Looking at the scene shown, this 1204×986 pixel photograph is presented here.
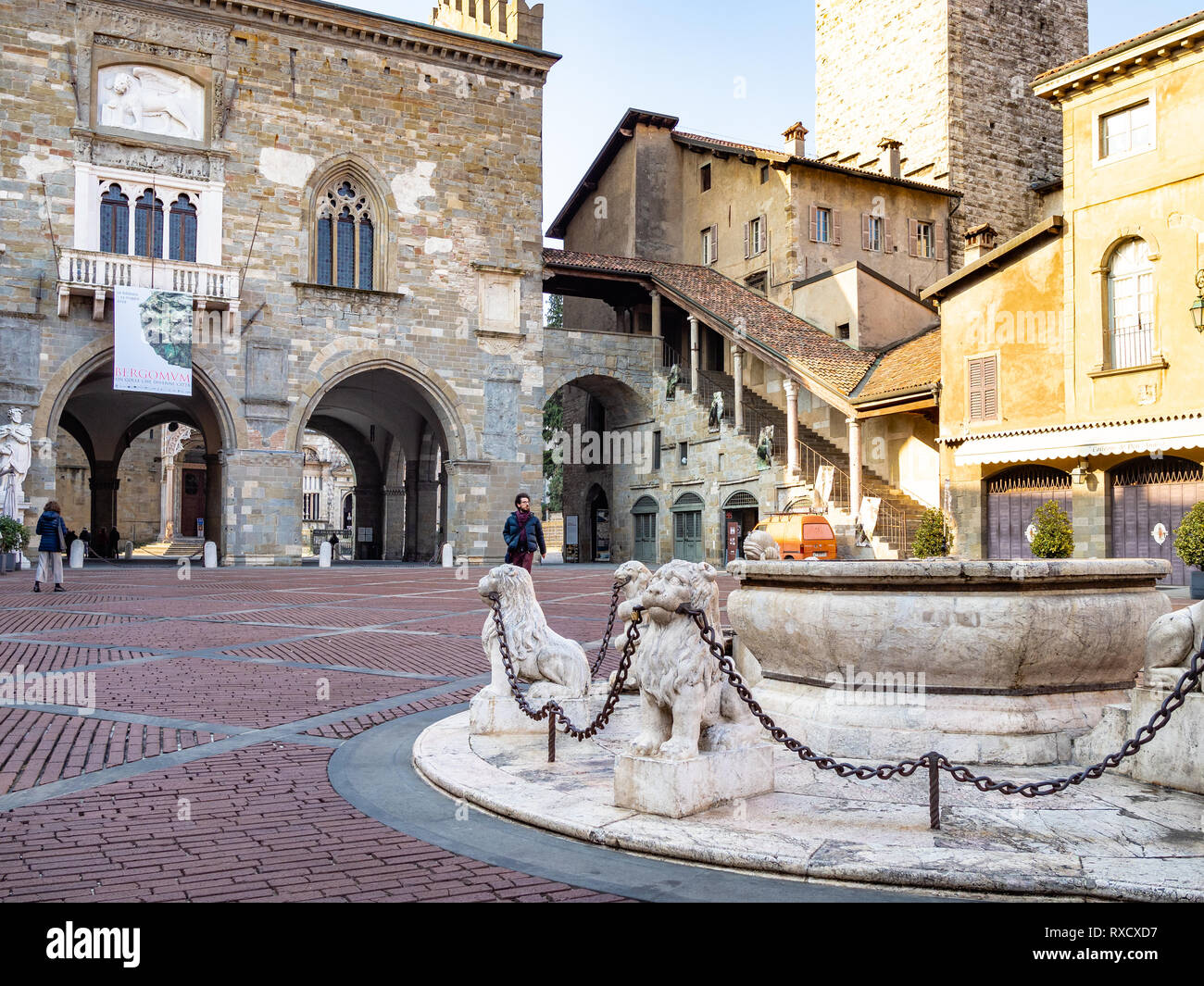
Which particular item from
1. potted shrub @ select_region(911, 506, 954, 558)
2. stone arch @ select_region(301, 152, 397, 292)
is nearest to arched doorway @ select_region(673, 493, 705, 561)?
potted shrub @ select_region(911, 506, 954, 558)

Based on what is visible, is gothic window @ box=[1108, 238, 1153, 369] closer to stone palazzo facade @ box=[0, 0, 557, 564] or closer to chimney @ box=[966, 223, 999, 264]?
chimney @ box=[966, 223, 999, 264]

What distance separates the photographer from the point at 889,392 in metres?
23.5

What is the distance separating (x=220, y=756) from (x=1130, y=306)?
19908mm

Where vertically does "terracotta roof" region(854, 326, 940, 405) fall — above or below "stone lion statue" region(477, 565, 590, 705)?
above

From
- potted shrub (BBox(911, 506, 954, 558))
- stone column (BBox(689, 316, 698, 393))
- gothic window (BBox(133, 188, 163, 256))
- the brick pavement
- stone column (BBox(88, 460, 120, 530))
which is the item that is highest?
gothic window (BBox(133, 188, 163, 256))

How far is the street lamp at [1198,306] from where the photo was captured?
1712 centimetres

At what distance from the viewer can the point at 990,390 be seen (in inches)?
862

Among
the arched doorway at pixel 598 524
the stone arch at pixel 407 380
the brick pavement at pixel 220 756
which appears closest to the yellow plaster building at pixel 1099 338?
the brick pavement at pixel 220 756

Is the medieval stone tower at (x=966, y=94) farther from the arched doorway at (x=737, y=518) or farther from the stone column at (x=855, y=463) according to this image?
the arched doorway at (x=737, y=518)


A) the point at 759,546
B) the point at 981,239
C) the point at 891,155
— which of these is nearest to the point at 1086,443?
the point at 981,239

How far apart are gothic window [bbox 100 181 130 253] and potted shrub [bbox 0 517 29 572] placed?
7.39 m

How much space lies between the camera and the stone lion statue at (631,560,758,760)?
13.5 ft

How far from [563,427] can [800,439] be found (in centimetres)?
1432
